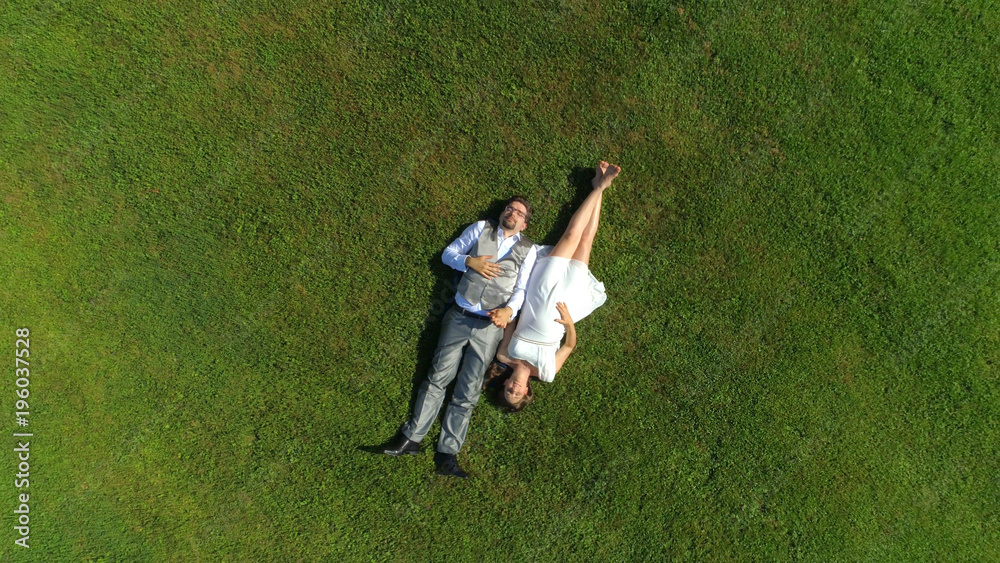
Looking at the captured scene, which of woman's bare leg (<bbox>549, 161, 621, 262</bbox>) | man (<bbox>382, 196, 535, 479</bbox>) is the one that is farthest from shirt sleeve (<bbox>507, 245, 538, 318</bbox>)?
woman's bare leg (<bbox>549, 161, 621, 262</bbox>)

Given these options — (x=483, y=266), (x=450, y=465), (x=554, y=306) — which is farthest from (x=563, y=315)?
(x=450, y=465)

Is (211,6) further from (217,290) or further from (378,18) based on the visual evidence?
(217,290)

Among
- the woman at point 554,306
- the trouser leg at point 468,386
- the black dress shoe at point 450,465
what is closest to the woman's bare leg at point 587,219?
the woman at point 554,306

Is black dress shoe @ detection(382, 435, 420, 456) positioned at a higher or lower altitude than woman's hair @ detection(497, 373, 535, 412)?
lower

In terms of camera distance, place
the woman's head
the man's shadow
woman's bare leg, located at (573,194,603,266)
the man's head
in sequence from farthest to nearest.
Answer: the man's shadow < woman's bare leg, located at (573,194,603,266) < the man's head < the woman's head

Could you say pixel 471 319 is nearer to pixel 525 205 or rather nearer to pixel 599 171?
pixel 525 205

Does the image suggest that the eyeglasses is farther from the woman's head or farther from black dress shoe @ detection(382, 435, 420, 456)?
black dress shoe @ detection(382, 435, 420, 456)
